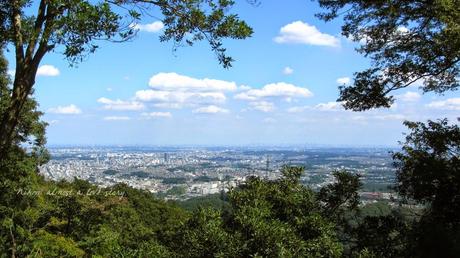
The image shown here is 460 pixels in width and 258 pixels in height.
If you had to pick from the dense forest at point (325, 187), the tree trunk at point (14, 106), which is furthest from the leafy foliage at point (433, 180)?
the tree trunk at point (14, 106)

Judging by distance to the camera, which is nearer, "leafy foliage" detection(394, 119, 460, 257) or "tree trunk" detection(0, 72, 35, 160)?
"tree trunk" detection(0, 72, 35, 160)

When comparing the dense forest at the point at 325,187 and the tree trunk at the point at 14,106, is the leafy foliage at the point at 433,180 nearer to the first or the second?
the dense forest at the point at 325,187

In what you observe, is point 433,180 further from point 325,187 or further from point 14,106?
point 14,106

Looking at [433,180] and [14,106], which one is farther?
[433,180]

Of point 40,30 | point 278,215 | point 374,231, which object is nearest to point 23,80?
point 40,30

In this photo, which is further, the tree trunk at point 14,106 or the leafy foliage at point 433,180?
the leafy foliage at point 433,180

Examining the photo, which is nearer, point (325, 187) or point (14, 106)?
point (14, 106)

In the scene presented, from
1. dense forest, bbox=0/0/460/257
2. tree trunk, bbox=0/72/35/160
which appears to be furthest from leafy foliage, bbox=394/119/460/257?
tree trunk, bbox=0/72/35/160

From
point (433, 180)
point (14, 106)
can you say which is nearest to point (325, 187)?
point (433, 180)

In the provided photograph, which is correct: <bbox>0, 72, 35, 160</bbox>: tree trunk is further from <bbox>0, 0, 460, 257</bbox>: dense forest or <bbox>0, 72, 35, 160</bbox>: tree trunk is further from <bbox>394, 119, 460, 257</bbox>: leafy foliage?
<bbox>394, 119, 460, 257</bbox>: leafy foliage

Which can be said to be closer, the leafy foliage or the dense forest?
the dense forest

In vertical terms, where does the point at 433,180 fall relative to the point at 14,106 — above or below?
below
